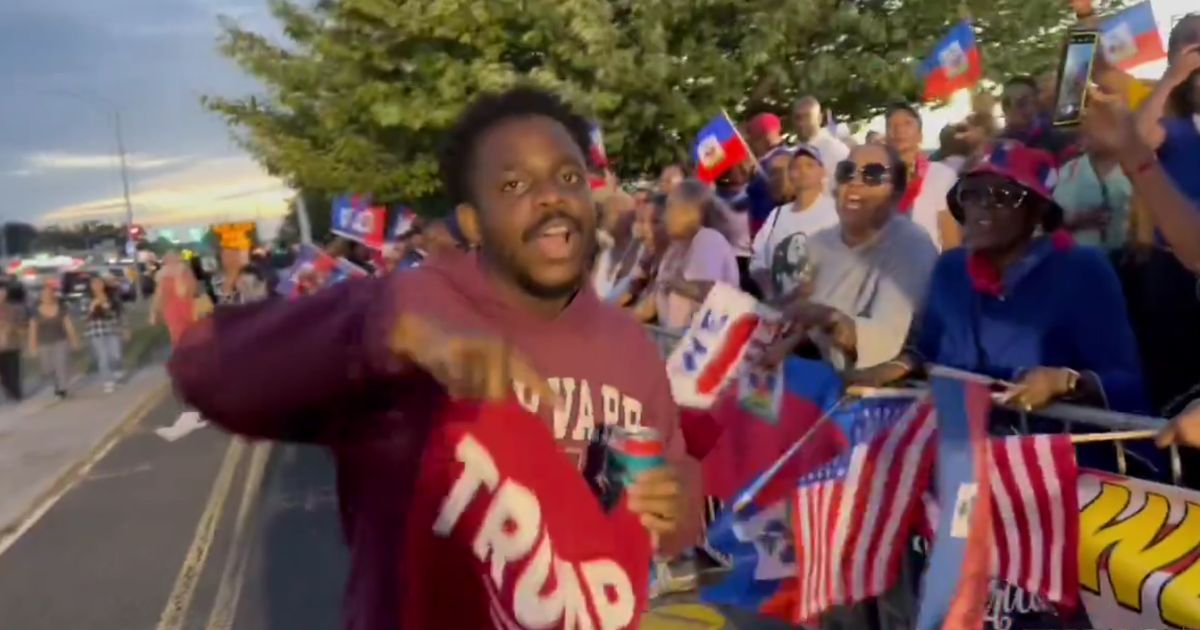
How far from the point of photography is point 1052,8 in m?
18.7

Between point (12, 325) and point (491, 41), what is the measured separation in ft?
28.9

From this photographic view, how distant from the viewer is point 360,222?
1719 centimetres

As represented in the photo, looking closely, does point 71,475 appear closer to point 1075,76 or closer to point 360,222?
point 360,222

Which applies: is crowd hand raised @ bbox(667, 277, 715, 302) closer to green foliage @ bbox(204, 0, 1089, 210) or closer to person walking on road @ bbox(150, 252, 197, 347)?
person walking on road @ bbox(150, 252, 197, 347)

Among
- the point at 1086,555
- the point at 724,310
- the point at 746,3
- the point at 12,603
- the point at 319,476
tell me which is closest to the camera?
the point at 1086,555

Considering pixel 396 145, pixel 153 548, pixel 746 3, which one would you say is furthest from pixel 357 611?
pixel 396 145

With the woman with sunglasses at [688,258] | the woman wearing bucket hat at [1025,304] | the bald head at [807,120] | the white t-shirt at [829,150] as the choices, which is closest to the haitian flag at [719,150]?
the bald head at [807,120]

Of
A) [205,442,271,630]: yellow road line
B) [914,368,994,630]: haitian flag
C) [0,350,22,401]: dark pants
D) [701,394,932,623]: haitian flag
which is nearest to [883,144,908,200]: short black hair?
[701,394,932,623]: haitian flag

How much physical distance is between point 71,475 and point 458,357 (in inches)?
467

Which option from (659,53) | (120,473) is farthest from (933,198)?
(659,53)

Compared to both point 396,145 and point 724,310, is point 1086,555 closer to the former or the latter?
point 724,310

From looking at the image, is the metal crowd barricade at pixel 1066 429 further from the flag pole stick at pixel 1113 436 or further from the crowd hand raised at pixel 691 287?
the crowd hand raised at pixel 691 287

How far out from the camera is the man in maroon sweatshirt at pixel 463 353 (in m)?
1.94

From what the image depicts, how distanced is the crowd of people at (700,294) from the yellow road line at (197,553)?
247 cm
